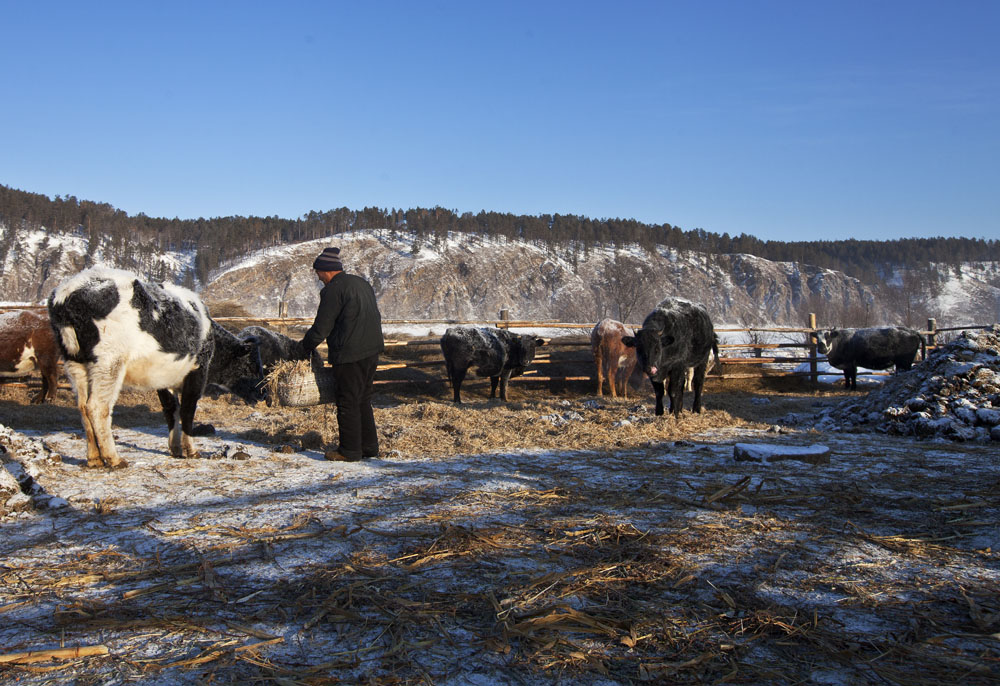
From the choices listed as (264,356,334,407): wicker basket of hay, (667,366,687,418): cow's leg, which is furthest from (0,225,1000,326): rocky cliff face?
(264,356,334,407): wicker basket of hay

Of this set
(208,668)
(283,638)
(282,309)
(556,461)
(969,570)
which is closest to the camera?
(208,668)

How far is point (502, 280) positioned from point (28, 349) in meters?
66.2

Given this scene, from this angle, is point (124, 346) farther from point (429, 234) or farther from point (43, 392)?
point (429, 234)

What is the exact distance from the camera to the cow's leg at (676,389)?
8.70 m

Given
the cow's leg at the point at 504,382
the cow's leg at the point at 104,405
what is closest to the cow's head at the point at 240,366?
the cow's leg at the point at 104,405

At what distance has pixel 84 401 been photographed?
5137 millimetres

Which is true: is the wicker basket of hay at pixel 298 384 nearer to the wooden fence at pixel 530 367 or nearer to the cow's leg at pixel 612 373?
the wooden fence at pixel 530 367

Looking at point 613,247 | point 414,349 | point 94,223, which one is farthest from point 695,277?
point 94,223

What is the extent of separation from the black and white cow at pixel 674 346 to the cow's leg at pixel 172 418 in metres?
5.79

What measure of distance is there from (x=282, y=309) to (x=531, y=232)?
74.4 metres

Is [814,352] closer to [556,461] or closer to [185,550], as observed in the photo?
[556,461]

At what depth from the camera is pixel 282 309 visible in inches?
686

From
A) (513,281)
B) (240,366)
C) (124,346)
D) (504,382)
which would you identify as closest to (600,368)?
(504,382)

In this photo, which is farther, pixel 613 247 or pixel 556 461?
pixel 613 247
